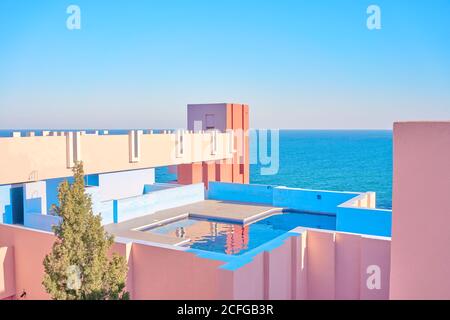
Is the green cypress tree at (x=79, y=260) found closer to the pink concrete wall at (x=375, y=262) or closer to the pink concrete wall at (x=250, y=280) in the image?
the pink concrete wall at (x=250, y=280)

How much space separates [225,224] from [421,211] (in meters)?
12.4

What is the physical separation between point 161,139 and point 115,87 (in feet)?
70.7

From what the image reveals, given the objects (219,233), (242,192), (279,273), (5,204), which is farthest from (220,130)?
(279,273)

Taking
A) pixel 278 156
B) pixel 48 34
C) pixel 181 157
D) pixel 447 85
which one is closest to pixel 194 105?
pixel 181 157

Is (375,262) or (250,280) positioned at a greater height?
(375,262)

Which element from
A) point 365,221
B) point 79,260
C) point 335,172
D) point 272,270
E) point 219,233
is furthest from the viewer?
point 335,172

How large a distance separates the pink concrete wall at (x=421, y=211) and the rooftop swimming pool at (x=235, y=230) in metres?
8.68

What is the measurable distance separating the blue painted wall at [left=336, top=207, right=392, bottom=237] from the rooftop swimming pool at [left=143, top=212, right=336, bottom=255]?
304 centimetres

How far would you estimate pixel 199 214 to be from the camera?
17266mm

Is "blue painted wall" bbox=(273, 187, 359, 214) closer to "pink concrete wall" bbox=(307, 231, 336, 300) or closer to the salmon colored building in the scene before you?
the salmon colored building

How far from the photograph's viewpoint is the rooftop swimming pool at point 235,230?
13.4 meters

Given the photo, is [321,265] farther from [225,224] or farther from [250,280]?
[225,224]

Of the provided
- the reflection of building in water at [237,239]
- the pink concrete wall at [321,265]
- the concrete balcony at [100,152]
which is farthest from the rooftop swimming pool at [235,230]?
the concrete balcony at [100,152]

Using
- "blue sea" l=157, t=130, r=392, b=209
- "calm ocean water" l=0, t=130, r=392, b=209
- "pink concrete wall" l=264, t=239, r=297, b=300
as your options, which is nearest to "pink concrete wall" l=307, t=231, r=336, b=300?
"pink concrete wall" l=264, t=239, r=297, b=300
